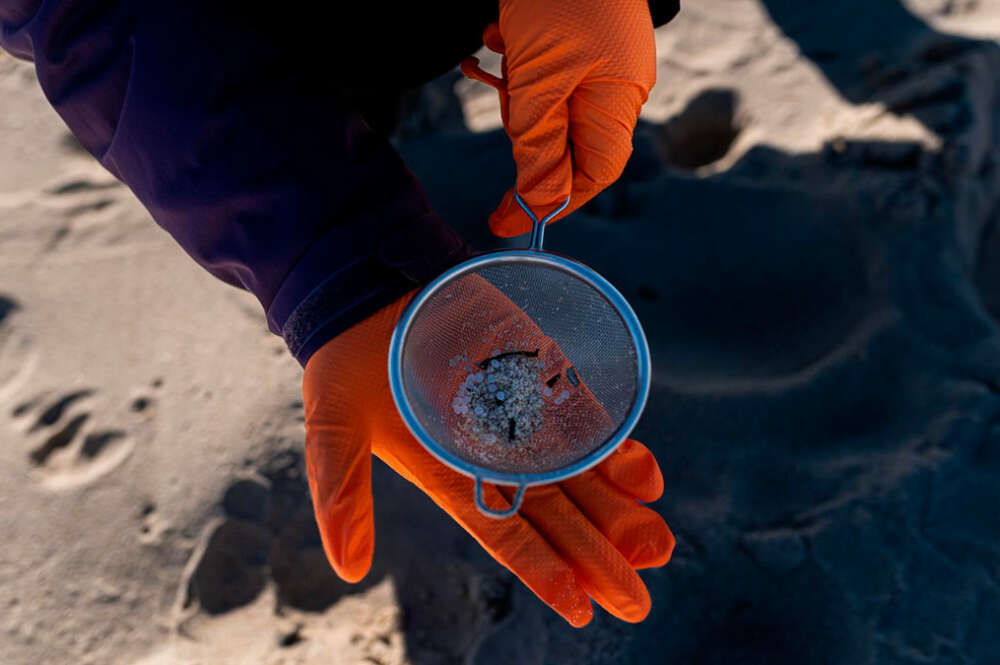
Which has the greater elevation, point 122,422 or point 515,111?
point 515,111

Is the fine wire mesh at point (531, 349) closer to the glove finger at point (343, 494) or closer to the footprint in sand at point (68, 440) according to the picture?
the glove finger at point (343, 494)

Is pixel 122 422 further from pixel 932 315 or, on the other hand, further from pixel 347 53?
pixel 932 315

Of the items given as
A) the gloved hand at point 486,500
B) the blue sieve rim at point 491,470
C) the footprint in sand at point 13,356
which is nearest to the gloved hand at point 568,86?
the blue sieve rim at point 491,470

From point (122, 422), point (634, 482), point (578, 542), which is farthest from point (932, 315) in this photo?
point (122, 422)

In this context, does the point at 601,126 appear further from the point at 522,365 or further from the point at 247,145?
the point at 247,145

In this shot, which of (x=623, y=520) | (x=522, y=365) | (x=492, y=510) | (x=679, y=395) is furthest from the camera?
(x=679, y=395)

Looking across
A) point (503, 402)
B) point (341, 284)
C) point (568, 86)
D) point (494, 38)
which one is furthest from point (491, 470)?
point (494, 38)
